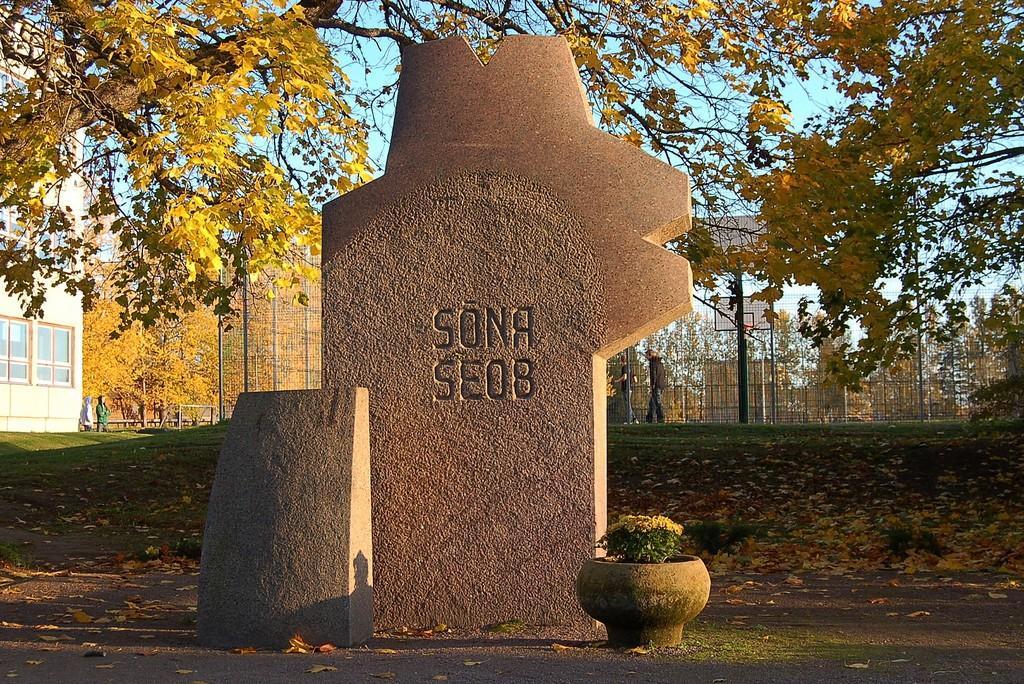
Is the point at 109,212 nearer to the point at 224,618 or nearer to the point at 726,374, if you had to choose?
the point at 224,618

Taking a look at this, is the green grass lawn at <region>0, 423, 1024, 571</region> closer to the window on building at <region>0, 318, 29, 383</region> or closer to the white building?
the window on building at <region>0, 318, 29, 383</region>

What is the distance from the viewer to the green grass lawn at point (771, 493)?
37.2 feet

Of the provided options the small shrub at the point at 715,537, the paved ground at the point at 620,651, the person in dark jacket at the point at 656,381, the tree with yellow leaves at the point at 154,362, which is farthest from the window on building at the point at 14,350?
the small shrub at the point at 715,537

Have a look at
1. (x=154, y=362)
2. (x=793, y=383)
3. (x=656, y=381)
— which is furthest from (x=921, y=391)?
(x=154, y=362)

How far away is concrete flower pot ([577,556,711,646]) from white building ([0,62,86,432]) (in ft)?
91.6

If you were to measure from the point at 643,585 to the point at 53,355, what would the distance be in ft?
104

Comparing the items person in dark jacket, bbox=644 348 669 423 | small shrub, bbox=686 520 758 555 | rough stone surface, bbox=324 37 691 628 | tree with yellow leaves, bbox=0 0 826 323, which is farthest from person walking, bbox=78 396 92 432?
rough stone surface, bbox=324 37 691 628

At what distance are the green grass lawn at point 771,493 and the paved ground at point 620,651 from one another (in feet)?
6.80

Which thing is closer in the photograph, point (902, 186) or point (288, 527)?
point (288, 527)

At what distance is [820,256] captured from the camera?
11.3 meters

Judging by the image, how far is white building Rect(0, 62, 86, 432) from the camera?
32.2 meters

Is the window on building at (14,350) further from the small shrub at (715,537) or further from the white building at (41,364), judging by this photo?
the small shrub at (715,537)

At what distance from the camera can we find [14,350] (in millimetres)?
32500

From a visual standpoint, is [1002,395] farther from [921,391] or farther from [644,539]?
[921,391]
